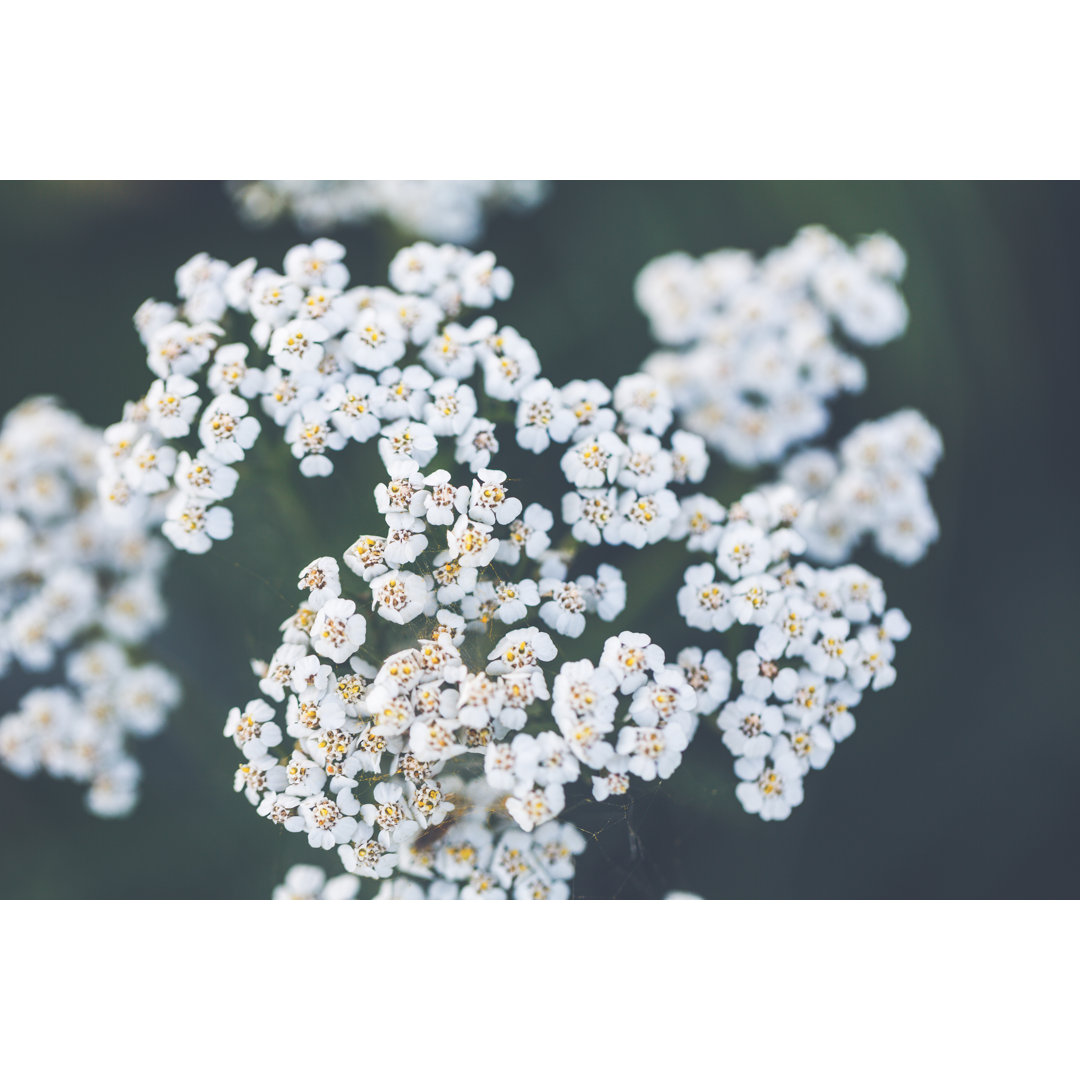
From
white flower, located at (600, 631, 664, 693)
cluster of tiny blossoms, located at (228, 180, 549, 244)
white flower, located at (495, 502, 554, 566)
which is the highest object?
cluster of tiny blossoms, located at (228, 180, 549, 244)

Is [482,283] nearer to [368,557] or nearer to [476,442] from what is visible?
[476,442]

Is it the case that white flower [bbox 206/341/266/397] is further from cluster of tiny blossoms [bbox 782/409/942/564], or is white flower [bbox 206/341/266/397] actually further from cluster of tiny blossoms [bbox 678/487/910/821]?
cluster of tiny blossoms [bbox 782/409/942/564]

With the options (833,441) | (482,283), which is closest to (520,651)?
(482,283)

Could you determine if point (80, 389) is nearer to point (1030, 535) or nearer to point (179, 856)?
point (179, 856)

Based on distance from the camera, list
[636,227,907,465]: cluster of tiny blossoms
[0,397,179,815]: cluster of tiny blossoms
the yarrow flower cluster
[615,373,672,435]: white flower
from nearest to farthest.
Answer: the yarrow flower cluster, [615,373,672,435]: white flower, [0,397,179,815]: cluster of tiny blossoms, [636,227,907,465]: cluster of tiny blossoms

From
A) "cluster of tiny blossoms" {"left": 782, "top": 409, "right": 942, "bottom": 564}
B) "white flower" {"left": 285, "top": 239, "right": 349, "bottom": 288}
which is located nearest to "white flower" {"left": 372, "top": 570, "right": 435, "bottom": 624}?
"white flower" {"left": 285, "top": 239, "right": 349, "bottom": 288}

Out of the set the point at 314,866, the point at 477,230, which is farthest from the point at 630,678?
the point at 477,230
